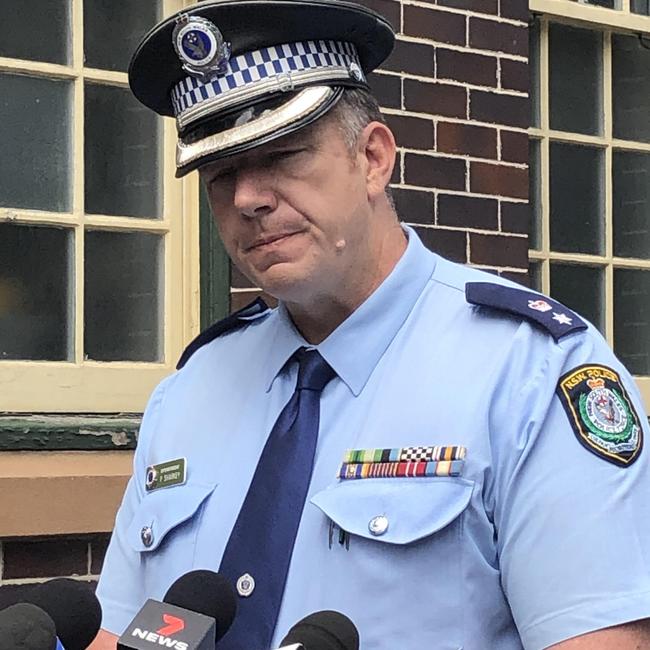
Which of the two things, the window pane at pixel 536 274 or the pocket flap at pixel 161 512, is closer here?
the pocket flap at pixel 161 512

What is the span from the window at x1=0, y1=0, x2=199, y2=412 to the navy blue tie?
5.41ft

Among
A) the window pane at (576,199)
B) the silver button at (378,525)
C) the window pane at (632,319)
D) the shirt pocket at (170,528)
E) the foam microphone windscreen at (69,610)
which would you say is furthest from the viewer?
the window pane at (632,319)

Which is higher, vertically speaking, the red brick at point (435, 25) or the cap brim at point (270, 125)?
the red brick at point (435, 25)

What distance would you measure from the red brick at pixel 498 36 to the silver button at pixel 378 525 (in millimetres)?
2694

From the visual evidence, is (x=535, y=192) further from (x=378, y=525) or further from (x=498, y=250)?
(x=378, y=525)

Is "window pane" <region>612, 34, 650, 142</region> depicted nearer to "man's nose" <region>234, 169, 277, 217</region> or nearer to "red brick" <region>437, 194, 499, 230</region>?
"red brick" <region>437, 194, 499, 230</region>

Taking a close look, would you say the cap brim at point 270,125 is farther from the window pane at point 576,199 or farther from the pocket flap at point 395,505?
the window pane at point 576,199

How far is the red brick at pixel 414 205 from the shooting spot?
397 cm

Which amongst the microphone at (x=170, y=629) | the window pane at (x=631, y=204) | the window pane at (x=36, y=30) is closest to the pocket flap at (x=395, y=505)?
the microphone at (x=170, y=629)

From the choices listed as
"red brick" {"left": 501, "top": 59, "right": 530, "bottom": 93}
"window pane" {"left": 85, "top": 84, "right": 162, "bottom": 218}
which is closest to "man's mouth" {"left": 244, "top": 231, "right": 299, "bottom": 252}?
"window pane" {"left": 85, "top": 84, "right": 162, "bottom": 218}

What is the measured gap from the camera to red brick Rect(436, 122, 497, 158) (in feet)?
13.4

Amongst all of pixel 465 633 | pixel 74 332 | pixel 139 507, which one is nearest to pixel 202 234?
pixel 74 332

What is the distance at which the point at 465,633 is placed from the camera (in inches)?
66.4

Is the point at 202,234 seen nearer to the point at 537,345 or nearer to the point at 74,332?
the point at 74,332
